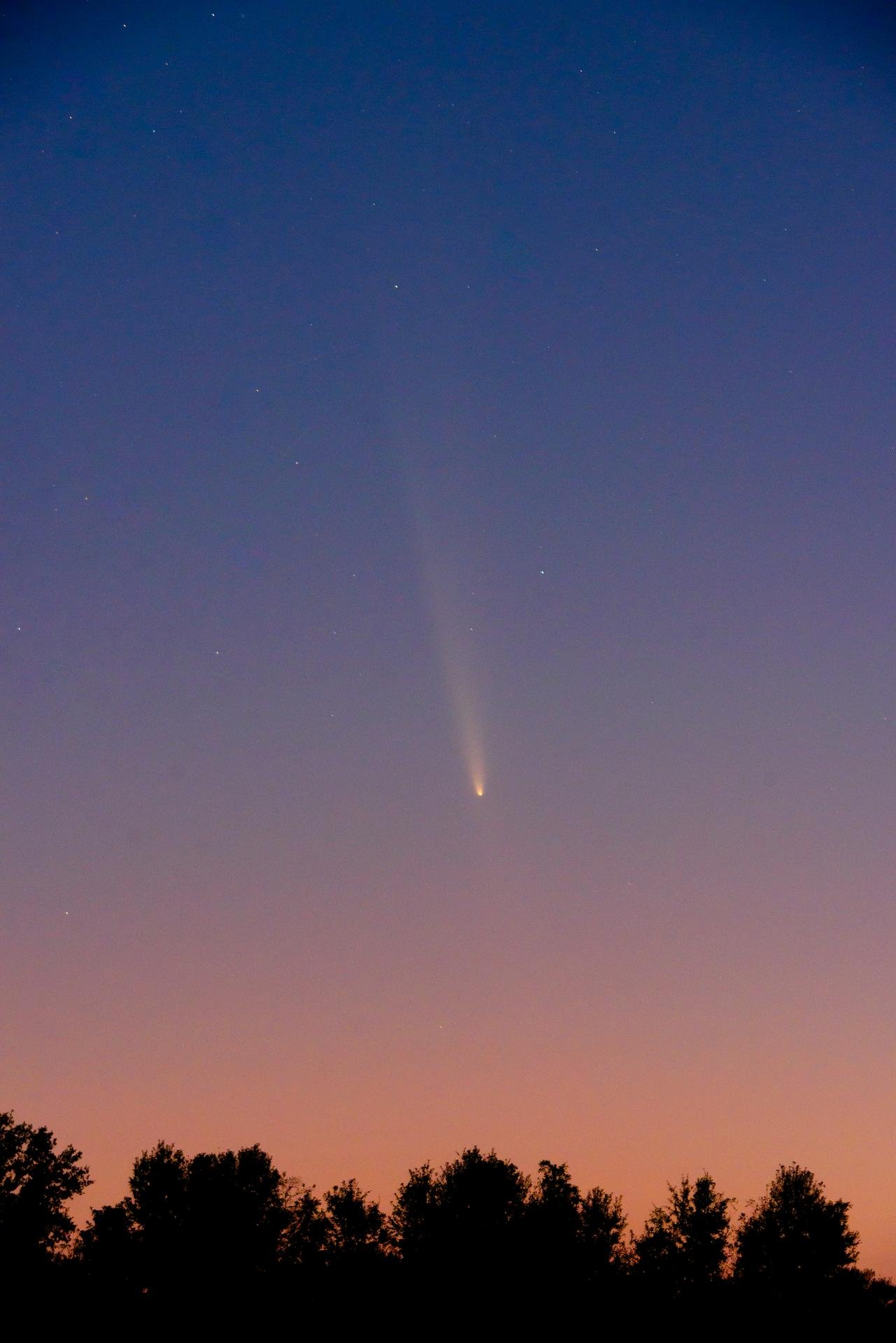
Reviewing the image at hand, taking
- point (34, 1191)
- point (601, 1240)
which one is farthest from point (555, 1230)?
point (34, 1191)

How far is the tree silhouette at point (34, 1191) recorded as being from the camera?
67125 mm

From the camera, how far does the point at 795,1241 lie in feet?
249

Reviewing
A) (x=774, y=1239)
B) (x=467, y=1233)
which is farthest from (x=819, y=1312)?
(x=467, y=1233)

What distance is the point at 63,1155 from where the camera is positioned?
70.9m

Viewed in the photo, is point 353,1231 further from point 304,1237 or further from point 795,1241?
point 795,1241

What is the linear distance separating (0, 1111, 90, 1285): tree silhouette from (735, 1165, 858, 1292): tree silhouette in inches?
1992

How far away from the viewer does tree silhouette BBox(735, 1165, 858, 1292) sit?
7438cm

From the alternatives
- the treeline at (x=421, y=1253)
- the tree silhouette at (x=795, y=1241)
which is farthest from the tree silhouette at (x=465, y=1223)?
the tree silhouette at (x=795, y=1241)

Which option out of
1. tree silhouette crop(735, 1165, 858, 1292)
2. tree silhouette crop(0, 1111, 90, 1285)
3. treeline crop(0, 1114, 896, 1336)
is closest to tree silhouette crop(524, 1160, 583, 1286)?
treeline crop(0, 1114, 896, 1336)

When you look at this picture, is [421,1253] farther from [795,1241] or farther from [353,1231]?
[795,1241]

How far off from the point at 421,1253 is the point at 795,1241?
29.4 metres

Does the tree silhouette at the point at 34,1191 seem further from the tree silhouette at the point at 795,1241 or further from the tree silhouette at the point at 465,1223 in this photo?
the tree silhouette at the point at 795,1241

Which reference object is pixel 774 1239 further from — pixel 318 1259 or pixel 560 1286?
pixel 318 1259

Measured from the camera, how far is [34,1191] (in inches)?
2739
